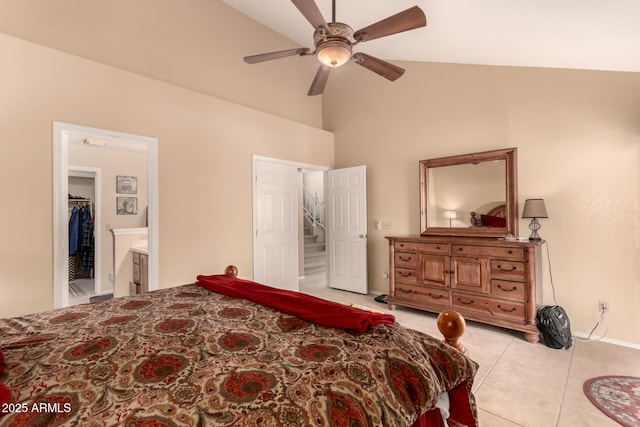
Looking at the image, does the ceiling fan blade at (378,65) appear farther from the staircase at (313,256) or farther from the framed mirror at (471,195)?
the staircase at (313,256)

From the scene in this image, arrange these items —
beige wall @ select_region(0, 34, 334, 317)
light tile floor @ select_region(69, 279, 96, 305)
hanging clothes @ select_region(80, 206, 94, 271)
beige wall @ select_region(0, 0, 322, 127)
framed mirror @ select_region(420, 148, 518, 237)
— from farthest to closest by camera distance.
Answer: hanging clothes @ select_region(80, 206, 94, 271) → light tile floor @ select_region(69, 279, 96, 305) → framed mirror @ select_region(420, 148, 518, 237) → beige wall @ select_region(0, 0, 322, 127) → beige wall @ select_region(0, 34, 334, 317)

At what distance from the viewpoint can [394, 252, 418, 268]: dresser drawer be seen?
397cm

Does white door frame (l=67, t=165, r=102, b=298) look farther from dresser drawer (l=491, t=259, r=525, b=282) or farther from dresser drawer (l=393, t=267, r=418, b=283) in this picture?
dresser drawer (l=491, t=259, r=525, b=282)

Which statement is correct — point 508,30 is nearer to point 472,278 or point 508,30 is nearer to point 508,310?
point 472,278

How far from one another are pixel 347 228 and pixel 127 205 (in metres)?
3.77

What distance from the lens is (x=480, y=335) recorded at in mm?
3291

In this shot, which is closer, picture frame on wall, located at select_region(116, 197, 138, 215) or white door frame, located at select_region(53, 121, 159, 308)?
white door frame, located at select_region(53, 121, 159, 308)

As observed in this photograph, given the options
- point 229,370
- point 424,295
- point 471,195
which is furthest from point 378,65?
point 424,295

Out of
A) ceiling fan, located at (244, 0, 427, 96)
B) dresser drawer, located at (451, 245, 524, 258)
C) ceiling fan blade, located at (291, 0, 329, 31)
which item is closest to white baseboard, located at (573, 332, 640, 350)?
dresser drawer, located at (451, 245, 524, 258)

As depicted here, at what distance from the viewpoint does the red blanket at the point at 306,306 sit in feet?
4.81

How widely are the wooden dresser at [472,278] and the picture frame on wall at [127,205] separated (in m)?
4.36

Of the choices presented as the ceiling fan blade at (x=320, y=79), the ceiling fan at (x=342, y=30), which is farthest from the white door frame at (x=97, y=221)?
the ceiling fan at (x=342, y=30)

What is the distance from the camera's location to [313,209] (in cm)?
917

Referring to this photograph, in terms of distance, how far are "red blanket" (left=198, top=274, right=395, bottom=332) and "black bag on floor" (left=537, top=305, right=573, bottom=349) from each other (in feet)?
7.85
